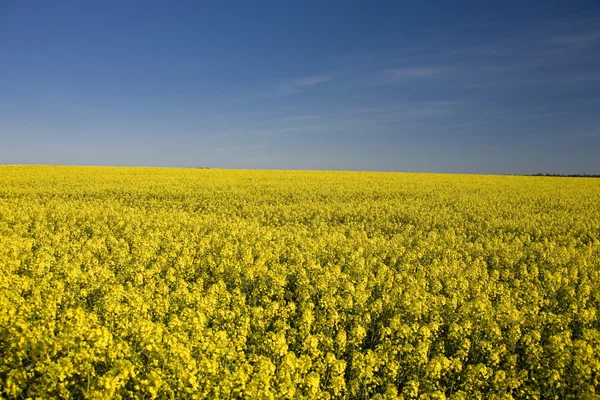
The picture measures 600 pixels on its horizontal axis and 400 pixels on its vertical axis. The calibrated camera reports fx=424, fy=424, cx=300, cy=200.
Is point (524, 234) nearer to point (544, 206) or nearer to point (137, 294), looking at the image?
point (544, 206)

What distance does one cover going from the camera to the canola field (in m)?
5.00

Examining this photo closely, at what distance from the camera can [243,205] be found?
905 inches

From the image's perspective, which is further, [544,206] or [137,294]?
[544,206]

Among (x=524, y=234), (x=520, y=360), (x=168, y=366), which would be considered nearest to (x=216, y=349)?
(x=168, y=366)

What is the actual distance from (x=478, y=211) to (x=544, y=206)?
6.96 m

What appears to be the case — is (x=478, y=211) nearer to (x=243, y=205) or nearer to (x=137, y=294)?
(x=243, y=205)

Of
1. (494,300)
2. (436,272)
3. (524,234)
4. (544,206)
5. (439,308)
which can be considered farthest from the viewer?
(544,206)

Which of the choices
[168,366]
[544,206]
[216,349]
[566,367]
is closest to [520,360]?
[566,367]

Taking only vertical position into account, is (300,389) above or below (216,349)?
below

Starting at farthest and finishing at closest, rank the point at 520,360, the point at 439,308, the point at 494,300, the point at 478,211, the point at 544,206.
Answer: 1. the point at 544,206
2. the point at 478,211
3. the point at 494,300
4. the point at 439,308
5. the point at 520,360

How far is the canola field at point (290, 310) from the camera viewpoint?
5.00 meters

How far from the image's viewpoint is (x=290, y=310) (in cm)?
778

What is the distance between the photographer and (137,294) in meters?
7.57

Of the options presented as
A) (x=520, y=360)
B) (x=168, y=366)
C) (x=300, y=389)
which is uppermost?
(x=168, y=366)
